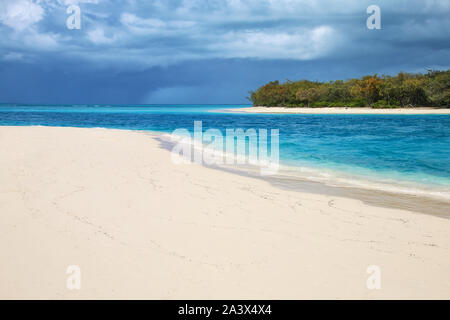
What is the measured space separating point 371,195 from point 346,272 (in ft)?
14.5

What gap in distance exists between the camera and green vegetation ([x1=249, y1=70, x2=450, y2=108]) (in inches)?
2862

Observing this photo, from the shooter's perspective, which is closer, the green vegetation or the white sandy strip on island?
the white sandy strip on island

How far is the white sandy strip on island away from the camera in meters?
3.28

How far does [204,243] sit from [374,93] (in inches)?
3469

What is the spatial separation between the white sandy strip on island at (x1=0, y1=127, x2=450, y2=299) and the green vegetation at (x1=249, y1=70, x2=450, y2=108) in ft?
259

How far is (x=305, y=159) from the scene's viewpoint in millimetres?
13703

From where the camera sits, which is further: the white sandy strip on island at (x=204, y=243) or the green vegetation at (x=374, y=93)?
the green vegetation at (x=374, y=93)

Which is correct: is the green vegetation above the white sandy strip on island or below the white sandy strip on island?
above

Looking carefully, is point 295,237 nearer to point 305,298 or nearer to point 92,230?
point 305,298

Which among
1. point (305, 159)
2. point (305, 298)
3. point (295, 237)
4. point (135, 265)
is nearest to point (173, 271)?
point (135, 265)

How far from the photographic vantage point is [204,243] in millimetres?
4242

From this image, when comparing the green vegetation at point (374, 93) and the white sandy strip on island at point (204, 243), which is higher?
the green vegetation at point (374, 93)

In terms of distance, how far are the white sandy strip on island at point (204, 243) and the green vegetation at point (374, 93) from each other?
3111 inches

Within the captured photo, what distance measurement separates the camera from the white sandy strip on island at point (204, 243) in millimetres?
3281
